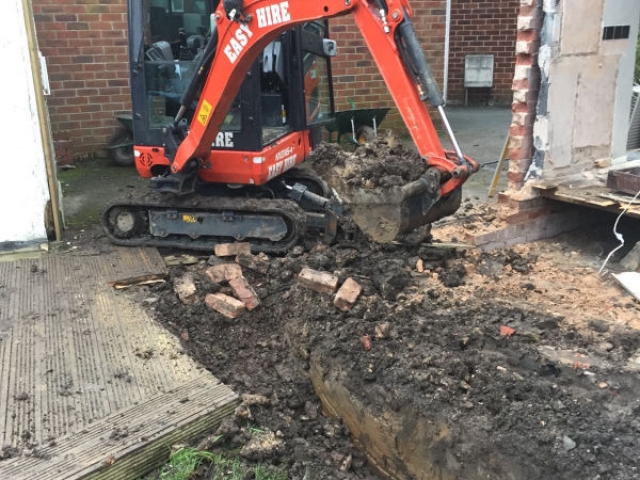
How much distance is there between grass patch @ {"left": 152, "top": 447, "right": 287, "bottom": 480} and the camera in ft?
10.2

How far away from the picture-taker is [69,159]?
30.9 ft

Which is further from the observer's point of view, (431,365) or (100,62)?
(100,62)

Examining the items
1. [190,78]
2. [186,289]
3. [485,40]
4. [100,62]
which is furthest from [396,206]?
[485,40]

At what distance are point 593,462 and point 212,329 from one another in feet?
8.75

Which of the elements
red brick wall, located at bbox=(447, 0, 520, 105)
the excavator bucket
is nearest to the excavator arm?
the excavator bucket

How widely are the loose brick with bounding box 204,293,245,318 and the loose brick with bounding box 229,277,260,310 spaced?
47 mm

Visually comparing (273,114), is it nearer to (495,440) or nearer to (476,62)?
(495,440)

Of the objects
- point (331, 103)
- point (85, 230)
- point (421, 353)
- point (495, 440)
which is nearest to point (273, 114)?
point (331, 103)

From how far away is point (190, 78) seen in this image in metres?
5.35

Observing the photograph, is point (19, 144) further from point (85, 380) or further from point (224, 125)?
point (85, 380)

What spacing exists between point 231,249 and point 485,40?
11199mm

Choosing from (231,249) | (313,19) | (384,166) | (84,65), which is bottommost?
(231,249)

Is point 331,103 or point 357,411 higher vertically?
point 331,103

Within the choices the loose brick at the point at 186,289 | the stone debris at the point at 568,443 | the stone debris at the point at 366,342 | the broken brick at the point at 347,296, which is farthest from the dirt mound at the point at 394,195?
the stone debris at the point at 568,443
